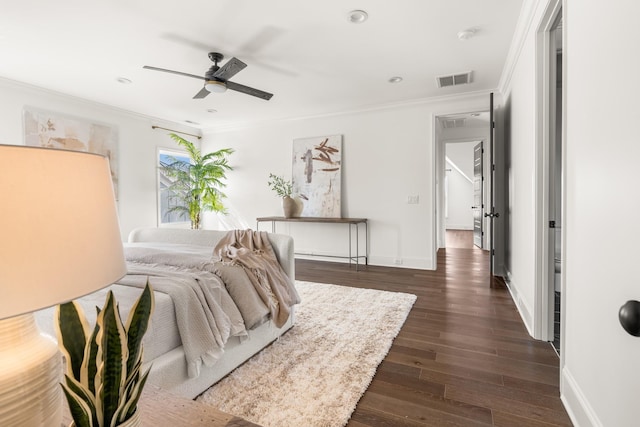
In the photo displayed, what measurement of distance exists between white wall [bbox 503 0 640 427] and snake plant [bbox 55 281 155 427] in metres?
1.48

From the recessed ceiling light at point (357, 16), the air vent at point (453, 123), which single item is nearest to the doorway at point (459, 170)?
the air vent at point (453, 123)

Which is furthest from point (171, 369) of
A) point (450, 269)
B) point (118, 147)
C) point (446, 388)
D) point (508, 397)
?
point (118, 147)

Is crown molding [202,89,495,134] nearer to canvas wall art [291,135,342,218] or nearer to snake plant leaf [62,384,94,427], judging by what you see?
canvas wall art [291,135,342,218]

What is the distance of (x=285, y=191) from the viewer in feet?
18.1

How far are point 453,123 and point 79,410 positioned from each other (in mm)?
6416

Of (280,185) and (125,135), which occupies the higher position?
(125,135)

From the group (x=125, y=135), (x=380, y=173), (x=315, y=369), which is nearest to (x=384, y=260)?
(x=380, y=173)

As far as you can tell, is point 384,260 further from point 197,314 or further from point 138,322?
point 138,322

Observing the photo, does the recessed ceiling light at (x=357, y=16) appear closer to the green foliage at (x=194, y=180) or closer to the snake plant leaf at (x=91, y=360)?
the snake plant leaf at (x=91, y=360)

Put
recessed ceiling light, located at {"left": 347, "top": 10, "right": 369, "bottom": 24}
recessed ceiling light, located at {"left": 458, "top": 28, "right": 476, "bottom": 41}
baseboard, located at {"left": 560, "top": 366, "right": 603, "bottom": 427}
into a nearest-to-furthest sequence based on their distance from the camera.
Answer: baseboard, located at {"left": 560, "top": 366, "right": 603, "bottom": 427} → recessed ceiling light, located at {"left": 347, "top": 10, "right": 369, "bottom": 24} → recessed ceiling light, located at {"left": 458, "top": 28, "right": 476, "bottom": 41}

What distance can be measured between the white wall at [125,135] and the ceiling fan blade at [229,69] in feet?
8.70

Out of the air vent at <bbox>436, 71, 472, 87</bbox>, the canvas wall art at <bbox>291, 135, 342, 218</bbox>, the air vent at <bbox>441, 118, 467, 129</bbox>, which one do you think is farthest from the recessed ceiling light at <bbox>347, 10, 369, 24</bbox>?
the air vent at <bbox>441, 118, 467, 129</bbox>

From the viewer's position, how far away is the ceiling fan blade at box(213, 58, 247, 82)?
2.75 m

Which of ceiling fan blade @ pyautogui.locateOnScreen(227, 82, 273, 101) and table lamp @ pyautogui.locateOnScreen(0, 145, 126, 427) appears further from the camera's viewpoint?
ceiling fan blade @ pyautogui.locateOnScreen(227, 82, 273, 101)
